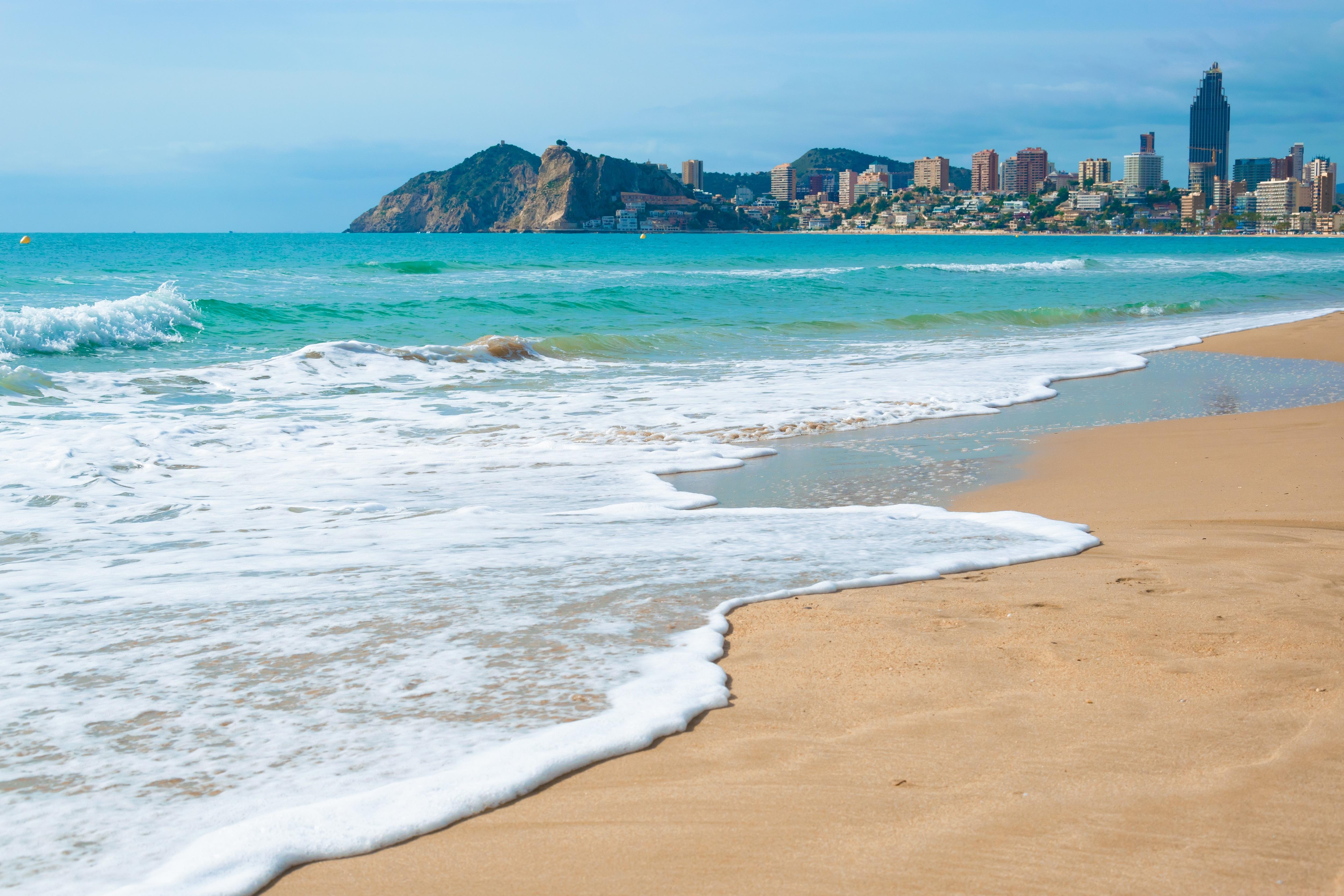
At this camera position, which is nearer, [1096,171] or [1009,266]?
[1009,266]

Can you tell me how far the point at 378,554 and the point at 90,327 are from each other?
13608 millimetres

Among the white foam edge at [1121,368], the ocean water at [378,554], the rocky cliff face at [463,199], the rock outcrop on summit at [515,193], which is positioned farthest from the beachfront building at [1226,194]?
the ocean water at [378,554]

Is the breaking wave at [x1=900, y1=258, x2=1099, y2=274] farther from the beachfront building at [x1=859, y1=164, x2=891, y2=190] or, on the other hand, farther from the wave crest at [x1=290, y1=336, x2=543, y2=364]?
the beachfront building at [x1=859, y1=164, x2=891, y2=190]

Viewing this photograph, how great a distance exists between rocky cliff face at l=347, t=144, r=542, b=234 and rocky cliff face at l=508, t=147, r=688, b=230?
305 cm

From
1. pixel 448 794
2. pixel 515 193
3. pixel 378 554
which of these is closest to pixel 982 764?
pixel 448 794

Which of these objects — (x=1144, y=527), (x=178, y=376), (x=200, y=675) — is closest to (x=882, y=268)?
(x=178, y=376)

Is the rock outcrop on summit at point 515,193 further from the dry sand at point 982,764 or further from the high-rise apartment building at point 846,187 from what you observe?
the dry sand at point 982,764

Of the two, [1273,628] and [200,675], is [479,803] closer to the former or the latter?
[200,675]

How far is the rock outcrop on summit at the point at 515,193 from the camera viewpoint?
5856 inches

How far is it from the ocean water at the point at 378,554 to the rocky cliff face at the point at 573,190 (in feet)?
442

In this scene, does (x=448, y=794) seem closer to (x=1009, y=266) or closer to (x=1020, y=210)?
(x=1009, y=266)

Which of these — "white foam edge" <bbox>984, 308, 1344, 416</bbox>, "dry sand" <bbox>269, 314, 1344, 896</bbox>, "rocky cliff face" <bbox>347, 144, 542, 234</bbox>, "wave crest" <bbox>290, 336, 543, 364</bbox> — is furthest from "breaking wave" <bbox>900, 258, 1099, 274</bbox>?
"rocky cliff face" <bbox>347, 144, 542, 234</bbox>

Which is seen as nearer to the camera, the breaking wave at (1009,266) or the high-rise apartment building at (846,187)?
the breaking wave at (1009,266)

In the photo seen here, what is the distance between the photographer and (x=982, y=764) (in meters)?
2.41
